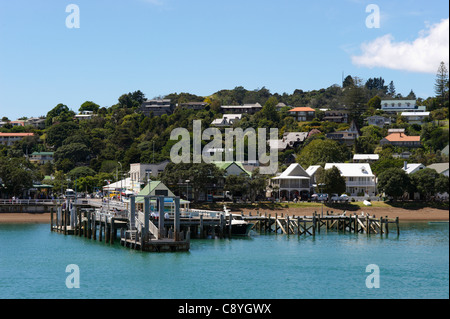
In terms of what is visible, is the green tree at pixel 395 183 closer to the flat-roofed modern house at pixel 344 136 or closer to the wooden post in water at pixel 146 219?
the wooden post in water at pixel 146 219

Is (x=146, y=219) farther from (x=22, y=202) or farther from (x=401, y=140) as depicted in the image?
(x=401, y=140)

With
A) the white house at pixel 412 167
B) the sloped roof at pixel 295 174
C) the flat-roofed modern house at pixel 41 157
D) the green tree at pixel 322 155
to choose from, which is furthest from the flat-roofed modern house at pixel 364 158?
the flat-roofed modern house at pixel 41 157

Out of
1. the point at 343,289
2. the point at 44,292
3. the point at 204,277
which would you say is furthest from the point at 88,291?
the point at 343,289

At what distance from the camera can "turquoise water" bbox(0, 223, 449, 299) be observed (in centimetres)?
4584

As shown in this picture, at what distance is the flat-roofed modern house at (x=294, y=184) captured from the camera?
4783 inches

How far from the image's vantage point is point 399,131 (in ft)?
604

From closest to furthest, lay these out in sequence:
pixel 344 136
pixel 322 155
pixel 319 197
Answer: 1. pixel 319 197
2. pixel 322 155
3. pixel 344 136

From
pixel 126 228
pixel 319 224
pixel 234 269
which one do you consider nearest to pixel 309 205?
pixel 319 224

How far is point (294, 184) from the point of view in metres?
122

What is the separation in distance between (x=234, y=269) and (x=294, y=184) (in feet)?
228

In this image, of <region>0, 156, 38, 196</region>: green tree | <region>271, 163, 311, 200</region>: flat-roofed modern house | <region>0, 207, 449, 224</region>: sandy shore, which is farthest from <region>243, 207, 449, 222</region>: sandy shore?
<region>0, 156, 38, 196</region>: green tree

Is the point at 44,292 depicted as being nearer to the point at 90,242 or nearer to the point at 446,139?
the point at 90,242
